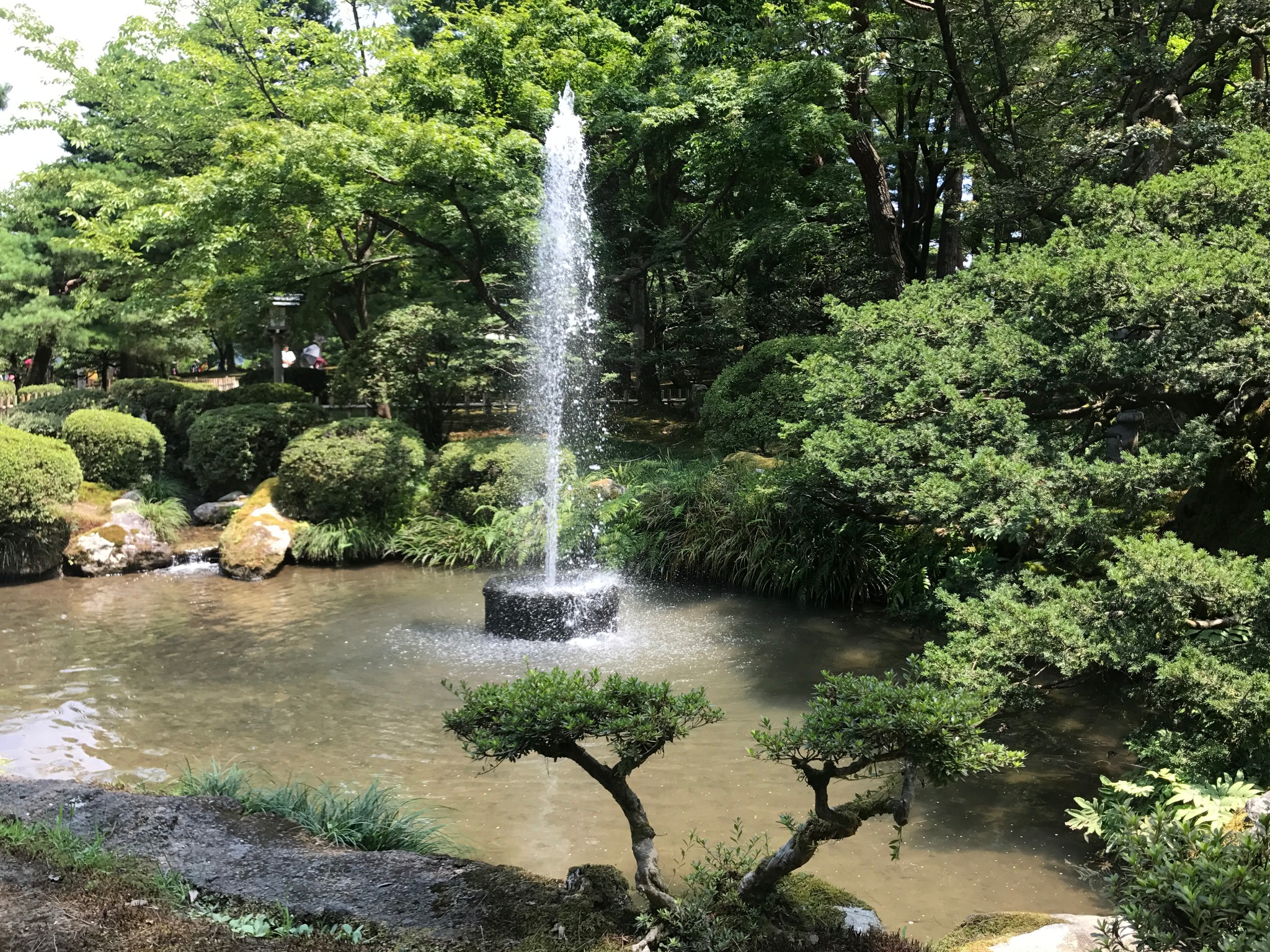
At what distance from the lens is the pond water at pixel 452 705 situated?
4828 mm

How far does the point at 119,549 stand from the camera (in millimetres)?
11852

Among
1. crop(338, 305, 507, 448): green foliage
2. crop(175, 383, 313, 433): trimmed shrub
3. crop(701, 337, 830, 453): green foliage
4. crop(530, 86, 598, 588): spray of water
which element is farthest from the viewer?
crop(175, 383, 313, 433): trimmed shrub

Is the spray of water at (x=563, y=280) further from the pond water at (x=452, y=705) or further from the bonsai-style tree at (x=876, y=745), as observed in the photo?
the bonsai-style tree at (x=876, y=745)

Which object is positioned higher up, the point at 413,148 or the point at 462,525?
the point at 413,148

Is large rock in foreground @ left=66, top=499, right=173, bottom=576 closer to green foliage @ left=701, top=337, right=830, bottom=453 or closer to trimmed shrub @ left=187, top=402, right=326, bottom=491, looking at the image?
trimmed shrub @ left=187, top=402, right=326, bottom=491

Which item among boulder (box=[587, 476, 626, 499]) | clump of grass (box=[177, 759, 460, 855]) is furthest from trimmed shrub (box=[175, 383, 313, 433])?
clump of grass (box=[177, 759, 460, 855])

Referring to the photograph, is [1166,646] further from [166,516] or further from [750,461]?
[166,516]

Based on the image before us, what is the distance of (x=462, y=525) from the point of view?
12430 mm

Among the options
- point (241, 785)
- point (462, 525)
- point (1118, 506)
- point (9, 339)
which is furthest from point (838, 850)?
point (9, 339)

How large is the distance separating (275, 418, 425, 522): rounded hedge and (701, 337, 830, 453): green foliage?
165 inches

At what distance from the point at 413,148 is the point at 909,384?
9.02m

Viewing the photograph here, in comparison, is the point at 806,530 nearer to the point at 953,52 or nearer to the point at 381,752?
the point at 381,752

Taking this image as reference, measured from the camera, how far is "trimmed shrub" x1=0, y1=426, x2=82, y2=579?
36.2ft

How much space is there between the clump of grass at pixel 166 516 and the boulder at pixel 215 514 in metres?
0.18
